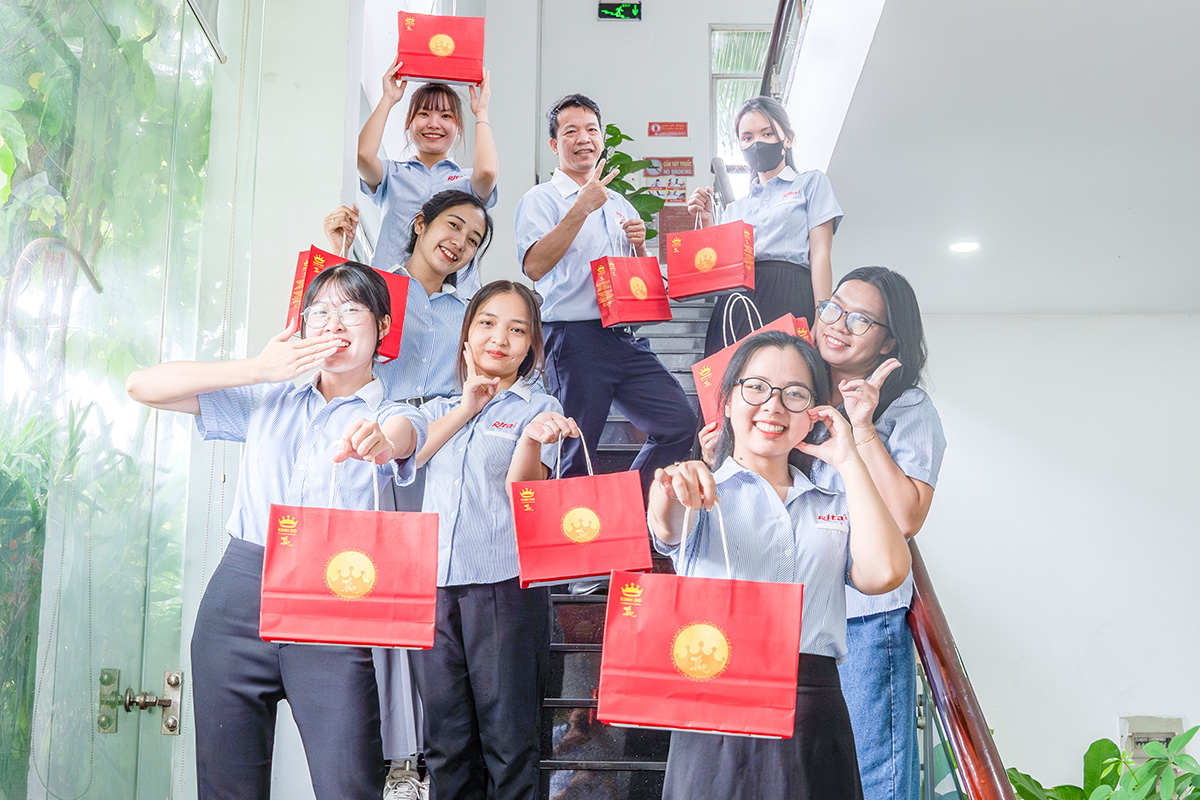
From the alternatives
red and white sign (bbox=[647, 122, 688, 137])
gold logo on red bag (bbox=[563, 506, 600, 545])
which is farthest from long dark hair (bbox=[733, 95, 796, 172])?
red and white sign (bbox=[647, 122, 688, 137])

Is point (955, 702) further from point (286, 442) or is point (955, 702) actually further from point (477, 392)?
point (286, 442)

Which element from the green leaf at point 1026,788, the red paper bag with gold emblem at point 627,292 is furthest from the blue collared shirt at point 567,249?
the green leaf at point 1026,788

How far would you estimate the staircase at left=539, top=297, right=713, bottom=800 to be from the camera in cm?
266

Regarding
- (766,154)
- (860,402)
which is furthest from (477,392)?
(766,154)

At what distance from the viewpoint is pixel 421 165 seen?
2658mm

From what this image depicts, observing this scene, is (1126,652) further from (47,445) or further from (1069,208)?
(47,445)

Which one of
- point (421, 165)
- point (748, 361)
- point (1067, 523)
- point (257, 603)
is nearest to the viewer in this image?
point (257, 603)

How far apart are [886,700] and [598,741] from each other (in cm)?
94

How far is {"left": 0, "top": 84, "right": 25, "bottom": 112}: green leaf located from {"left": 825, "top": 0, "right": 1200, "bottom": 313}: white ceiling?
268 centimetres

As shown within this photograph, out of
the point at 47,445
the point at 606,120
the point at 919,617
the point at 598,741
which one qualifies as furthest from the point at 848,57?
the point at 606,120

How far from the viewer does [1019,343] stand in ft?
19.6

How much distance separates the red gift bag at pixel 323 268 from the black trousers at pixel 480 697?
1.76 ft

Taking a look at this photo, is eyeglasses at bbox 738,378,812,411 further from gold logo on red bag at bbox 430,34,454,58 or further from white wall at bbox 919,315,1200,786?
white wall at bbox 919,315,1200,786

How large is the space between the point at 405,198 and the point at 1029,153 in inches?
110
